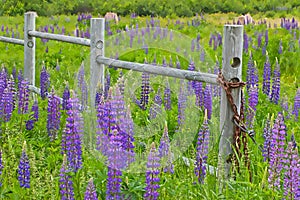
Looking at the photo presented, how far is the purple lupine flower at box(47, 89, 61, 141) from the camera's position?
4720 mm

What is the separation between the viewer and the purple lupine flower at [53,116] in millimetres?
4720

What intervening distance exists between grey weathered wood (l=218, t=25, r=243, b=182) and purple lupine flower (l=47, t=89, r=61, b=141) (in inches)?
56.7

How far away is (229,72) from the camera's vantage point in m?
3.87

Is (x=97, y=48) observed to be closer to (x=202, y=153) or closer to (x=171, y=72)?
(x=171, y=72)

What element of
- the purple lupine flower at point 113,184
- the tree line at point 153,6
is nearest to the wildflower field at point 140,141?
the purple lupine flower at point 113,184

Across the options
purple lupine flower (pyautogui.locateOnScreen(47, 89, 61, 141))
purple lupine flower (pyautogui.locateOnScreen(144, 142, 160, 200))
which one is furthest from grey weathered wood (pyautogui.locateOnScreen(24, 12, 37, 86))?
purple lupine flower (pyautogui.locateOnScreen(144, 142, 160, 200))

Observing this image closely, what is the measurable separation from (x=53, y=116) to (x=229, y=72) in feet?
5.22

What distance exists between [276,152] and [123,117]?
0.85 m

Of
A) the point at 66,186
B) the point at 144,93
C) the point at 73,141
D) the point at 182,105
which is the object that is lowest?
the point at 66,186

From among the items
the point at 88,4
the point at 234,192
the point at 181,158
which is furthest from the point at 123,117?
the point at 88,4

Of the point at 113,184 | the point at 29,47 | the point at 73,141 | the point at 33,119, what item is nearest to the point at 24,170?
the point at 73,141

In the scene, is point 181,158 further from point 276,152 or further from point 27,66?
point 27,66

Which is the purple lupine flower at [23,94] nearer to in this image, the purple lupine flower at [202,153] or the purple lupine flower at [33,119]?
the purple lupine flower at [33,119]

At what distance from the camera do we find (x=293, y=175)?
10.1 ft
